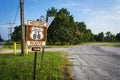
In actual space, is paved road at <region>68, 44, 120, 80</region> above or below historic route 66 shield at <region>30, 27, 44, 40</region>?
below

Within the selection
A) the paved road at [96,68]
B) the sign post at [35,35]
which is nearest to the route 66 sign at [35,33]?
the sign post at [35,35]

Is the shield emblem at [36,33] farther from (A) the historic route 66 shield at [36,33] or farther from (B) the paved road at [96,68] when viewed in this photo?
(B) the paved road at [96,68]

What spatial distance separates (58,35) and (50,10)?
14991 mm

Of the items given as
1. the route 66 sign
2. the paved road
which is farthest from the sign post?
the paved road

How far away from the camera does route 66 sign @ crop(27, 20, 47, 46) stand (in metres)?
6.58

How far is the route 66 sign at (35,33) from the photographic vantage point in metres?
6.58

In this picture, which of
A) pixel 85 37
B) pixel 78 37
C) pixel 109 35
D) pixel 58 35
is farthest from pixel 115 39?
pixel 58 35

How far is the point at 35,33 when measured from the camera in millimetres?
6668

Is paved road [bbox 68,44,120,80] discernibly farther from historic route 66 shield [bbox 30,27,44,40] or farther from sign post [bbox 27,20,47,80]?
historic route 66 shield [bbox 30,27,44,40]

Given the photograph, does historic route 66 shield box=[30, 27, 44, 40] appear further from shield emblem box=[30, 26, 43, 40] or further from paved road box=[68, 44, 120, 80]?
paved road box=[68, 44, 120, 80]

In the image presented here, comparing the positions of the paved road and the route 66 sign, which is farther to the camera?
the paved road

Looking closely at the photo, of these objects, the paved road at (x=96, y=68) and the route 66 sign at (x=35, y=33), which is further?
the paved road at (x=96, y=68)

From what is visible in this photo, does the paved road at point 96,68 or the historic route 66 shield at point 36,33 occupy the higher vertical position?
the historic route 66 shield at point 36,33

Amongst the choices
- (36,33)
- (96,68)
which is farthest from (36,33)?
(96,68)
